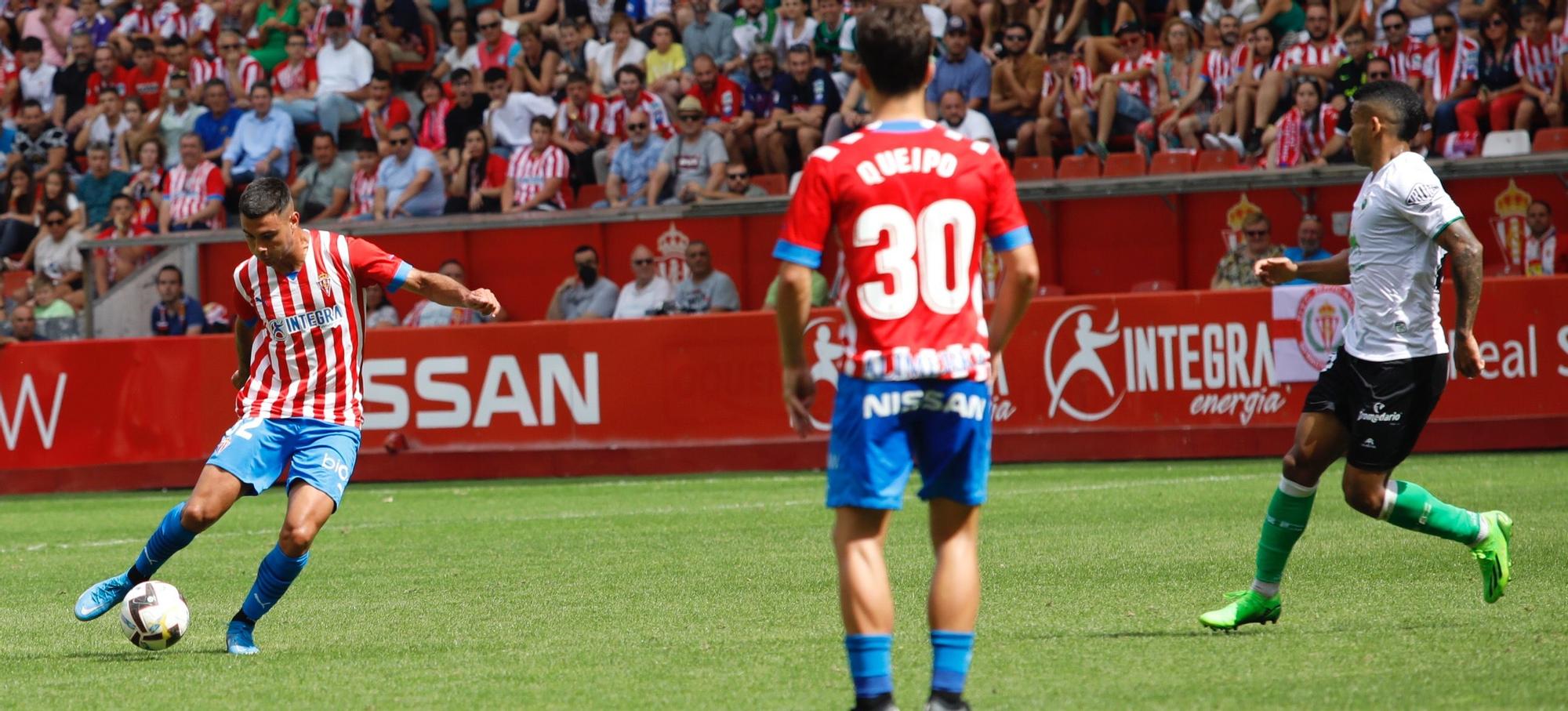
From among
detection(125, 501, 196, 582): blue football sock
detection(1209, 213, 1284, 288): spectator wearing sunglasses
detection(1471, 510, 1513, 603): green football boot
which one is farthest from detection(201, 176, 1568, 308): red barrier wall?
detection(125, 501, 196, 582): blue football sock

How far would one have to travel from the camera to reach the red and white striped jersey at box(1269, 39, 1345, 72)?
58.4 ft

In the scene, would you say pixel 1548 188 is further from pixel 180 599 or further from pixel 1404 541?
pixel 180 599

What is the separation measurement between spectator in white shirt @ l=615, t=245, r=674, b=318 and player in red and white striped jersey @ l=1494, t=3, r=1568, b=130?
801 centimetres

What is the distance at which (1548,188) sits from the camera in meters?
16.7

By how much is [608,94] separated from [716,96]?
1.43 m

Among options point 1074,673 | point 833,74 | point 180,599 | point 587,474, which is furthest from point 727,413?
point 1074,673

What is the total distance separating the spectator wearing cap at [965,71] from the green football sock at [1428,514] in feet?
40.2

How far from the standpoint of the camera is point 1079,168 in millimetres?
18484

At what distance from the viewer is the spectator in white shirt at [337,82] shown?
22828mm

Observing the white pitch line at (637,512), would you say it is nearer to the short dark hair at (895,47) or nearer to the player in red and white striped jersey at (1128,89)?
the player in red and white striped jersey at (1128,89)

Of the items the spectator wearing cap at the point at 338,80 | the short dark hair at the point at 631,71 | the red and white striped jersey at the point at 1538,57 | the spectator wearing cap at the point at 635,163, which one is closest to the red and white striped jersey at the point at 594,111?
the short dark hair at the point at 631,71

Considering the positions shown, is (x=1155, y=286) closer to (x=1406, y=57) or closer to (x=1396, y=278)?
(x=1406, y=57)

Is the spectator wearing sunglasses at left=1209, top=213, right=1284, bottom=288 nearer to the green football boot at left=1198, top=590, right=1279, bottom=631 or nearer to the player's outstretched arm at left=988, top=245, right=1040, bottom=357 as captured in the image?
the green football boot at left=1198, top=590, right=1279, bottom=631

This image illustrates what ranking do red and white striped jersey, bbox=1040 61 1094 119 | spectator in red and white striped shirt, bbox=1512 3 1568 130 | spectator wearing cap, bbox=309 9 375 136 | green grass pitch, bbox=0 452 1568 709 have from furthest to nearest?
spectator wearing cap, bbox=309 9 375 136 → red and white striped jersey, bbox=1040 61 1094 119 → spectator in red and white striped shirt, bbox=1512 3 1568 130 → green grass pitch, bbox=0 452 1568 709
